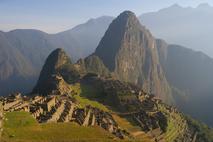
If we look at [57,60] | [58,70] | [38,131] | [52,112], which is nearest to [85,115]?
[52,112]

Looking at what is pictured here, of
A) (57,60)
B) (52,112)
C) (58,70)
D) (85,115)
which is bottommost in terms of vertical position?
(58,70)

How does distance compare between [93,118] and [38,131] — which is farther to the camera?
[93,118]

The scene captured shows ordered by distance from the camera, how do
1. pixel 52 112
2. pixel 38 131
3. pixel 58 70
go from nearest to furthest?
pixel 38 131 < pixel 52 112 < pixel 58 70

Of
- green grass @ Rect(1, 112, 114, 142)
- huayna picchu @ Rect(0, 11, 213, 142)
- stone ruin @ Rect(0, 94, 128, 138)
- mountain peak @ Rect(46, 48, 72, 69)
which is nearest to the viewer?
green grass @ Rect(1, 112, 114, 142)

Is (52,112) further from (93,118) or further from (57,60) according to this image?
(57,60)

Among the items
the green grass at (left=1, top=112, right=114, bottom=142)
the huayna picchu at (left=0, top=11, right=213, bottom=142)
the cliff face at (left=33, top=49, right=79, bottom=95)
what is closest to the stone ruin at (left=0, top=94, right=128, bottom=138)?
the huayna picchu at (left=0, top=11, right=213, bottom=142)

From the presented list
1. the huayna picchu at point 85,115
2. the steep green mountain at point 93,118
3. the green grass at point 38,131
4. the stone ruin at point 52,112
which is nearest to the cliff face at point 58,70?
the huayna picchu at point 85,115

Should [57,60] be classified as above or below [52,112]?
below

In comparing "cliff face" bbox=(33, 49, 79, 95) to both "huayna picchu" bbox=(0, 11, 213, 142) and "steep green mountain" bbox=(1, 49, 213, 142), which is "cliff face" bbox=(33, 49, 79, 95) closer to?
"huayna picchu" bbox=(0, 11, 213, 142)

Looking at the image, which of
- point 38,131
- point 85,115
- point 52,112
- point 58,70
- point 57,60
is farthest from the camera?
point 57,60
